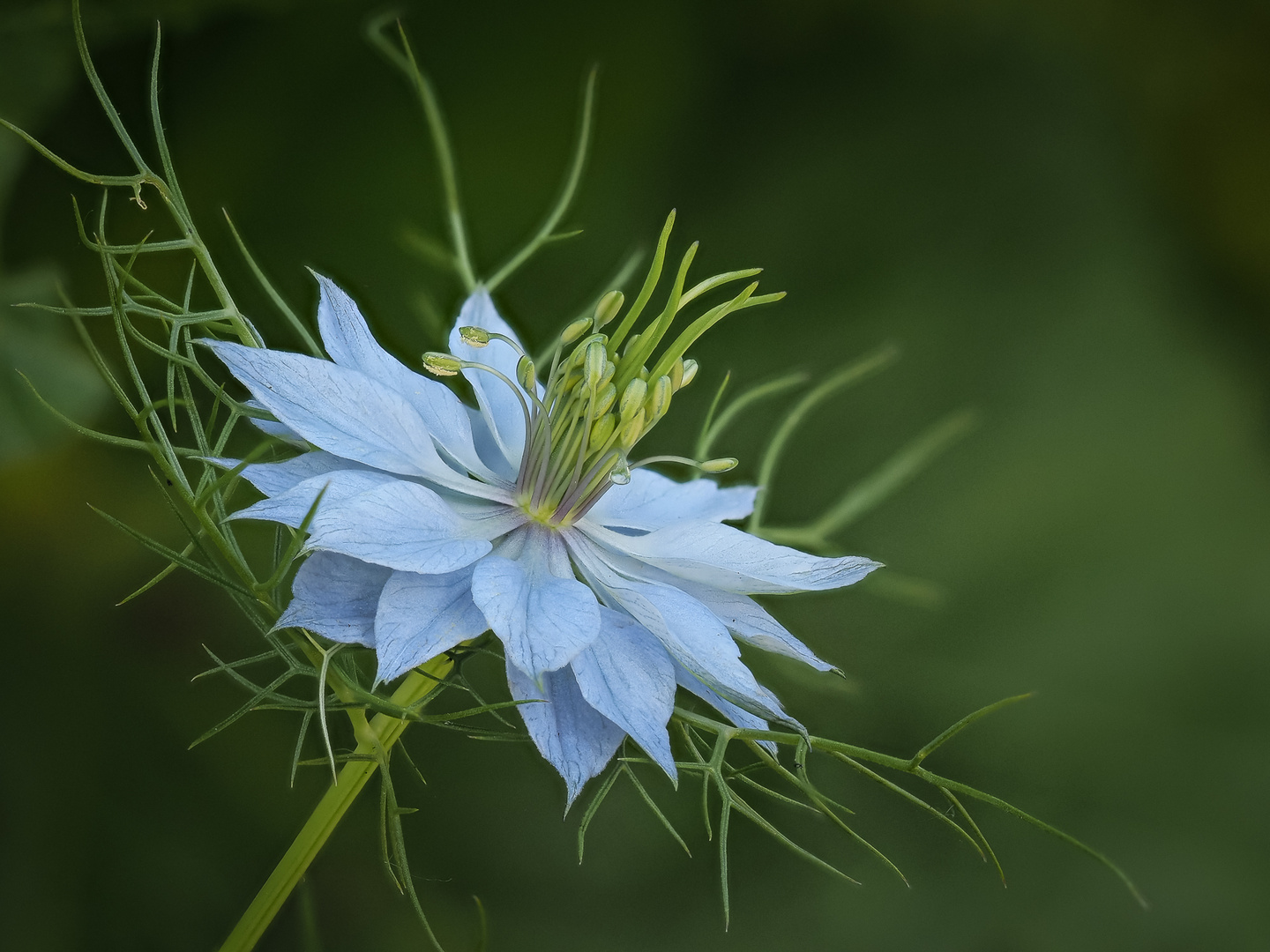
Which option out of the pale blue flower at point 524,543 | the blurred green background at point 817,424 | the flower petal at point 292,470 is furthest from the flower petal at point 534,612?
the blurred green background at point 817,424

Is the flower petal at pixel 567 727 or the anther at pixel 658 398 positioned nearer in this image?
the flower petal at pixel 567 727

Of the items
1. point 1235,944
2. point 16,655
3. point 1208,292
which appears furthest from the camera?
point 1208,292

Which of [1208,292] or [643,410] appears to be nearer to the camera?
[643,410]

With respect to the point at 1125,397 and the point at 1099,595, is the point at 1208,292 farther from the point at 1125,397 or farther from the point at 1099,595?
the point at 1099,595

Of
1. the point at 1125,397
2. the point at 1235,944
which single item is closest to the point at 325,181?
the point at 1125,397

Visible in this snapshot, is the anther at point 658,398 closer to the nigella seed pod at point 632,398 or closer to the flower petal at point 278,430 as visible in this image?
the nigella seed pod at point 632,398

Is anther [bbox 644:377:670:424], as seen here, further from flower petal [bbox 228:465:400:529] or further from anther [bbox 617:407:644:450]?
flower petal [bbox 228:465:400:529]
